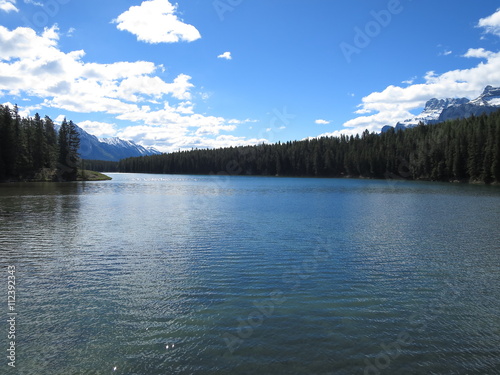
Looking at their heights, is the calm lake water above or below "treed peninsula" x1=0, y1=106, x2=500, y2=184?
below

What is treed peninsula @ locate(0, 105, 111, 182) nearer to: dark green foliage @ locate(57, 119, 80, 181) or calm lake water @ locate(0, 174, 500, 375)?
dark green foliage @ locate(57, 119, 80, 181)

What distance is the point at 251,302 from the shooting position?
13.0m

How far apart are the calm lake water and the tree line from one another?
82094 millimetres

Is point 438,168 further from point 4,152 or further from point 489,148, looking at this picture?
point 4,152

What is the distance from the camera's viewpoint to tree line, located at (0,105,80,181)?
299 feet

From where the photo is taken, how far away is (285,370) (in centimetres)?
851

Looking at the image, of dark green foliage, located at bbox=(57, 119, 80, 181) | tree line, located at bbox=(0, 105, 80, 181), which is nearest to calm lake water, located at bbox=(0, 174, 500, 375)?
tree line, located at bbox=(0, 105, 80, 181)

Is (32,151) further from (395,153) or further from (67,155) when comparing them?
(395,153)

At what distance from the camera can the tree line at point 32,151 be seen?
91250mm

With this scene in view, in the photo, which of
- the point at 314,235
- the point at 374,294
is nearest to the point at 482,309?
the point at 374,294

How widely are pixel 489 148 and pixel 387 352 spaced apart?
130764mm

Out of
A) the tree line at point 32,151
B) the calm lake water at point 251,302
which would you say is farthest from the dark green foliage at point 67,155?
the calm lake water at point 251,302

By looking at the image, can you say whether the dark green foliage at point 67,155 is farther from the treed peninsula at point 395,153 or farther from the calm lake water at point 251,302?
the calm lake water at point 251,302

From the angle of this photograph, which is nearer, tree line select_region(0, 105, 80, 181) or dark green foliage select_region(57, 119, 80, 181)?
tree line select_region(0, 105, 80, 181)
